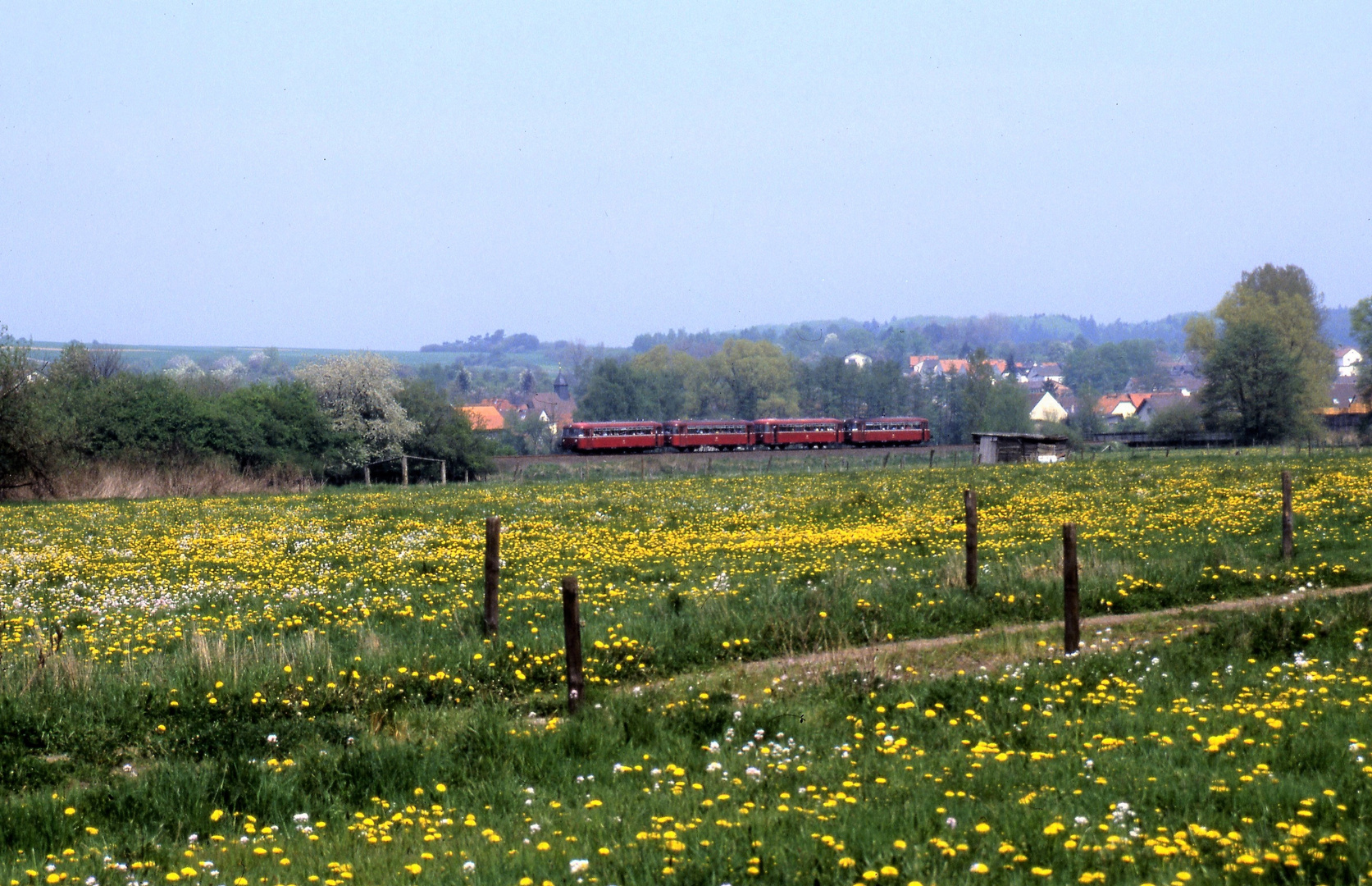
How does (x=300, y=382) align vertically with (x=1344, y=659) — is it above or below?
above

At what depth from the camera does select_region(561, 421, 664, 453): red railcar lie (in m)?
79.6

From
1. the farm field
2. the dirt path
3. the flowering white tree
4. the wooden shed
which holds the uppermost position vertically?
the flowering white tree

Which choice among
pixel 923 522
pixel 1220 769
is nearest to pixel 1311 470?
pixel 923 522

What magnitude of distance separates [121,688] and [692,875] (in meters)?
6.81

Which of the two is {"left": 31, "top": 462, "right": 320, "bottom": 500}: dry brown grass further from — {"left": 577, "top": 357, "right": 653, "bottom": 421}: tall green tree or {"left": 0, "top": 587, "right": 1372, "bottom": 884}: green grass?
{"left": 577, "top": 357, "right": 653, "bottom": 421}: tall green tree

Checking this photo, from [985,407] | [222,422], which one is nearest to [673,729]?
[222,422]

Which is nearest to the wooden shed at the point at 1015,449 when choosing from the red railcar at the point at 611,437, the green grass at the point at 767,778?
the red railcar at the point at 611,437

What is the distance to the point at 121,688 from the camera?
34.7 ft

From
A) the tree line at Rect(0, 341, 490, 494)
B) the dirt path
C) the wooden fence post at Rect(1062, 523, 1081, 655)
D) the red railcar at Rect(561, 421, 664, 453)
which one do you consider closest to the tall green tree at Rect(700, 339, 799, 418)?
the red railcar at Rect(561, 421, 664, 453)

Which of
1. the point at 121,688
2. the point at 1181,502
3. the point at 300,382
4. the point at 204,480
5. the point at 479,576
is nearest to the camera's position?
the point at 121,688

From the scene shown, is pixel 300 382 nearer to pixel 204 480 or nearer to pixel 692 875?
pixel 204 480

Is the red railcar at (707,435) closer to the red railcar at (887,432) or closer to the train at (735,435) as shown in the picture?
the train at (735,435)

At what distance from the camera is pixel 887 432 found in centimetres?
8931

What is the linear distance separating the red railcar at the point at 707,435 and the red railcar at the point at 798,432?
0.92m
